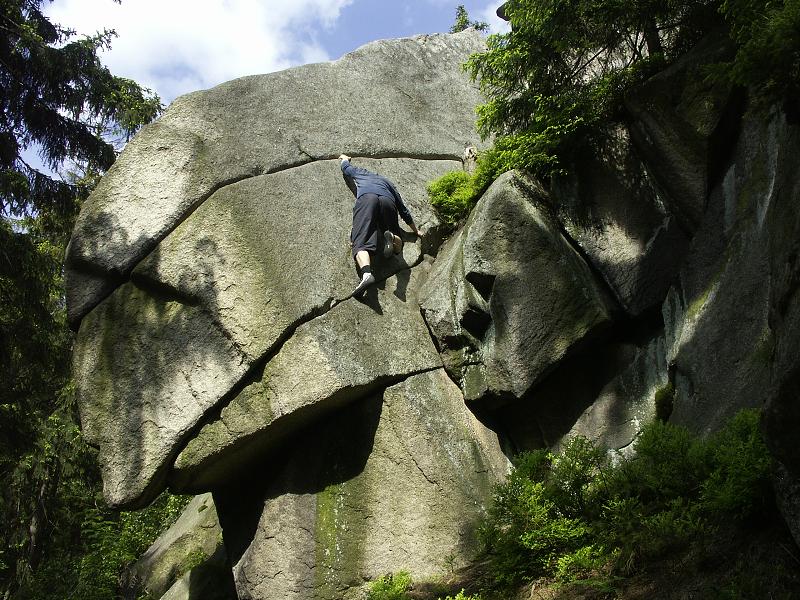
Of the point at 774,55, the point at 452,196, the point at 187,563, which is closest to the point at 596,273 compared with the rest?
the point at 452,196

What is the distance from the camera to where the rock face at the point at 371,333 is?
9.27m

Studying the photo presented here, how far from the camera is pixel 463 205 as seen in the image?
1132 centimetres

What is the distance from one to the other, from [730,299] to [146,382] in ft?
22.5

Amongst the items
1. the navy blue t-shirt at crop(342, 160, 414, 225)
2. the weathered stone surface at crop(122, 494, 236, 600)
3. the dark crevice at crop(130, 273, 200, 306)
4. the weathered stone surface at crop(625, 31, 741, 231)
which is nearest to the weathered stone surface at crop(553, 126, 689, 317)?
the weathered stone surface at crop(625, 31, 741, 231)

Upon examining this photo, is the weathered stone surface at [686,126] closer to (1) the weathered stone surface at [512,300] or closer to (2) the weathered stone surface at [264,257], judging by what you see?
(1) the weathered stone surface at [512,300]

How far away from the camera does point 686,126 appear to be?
9.15m

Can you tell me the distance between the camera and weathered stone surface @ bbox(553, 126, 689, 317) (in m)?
9.77

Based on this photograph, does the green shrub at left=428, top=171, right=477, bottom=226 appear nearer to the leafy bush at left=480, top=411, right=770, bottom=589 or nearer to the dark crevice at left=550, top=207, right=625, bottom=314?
the dark crevice at left=550, top=207, right=625, bottom=314

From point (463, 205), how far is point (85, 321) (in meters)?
5.47

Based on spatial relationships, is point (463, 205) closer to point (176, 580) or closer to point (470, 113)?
point (470, 113)

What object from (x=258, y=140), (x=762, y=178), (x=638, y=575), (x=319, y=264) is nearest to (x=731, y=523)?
(x=638, y=575)

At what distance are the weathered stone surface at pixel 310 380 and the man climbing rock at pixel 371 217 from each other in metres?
0.56

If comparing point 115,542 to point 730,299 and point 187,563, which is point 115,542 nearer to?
point 187,563

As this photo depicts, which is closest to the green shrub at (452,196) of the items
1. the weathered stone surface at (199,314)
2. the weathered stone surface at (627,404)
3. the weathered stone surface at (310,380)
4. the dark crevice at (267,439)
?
the weathered stone surface at (199,314)
